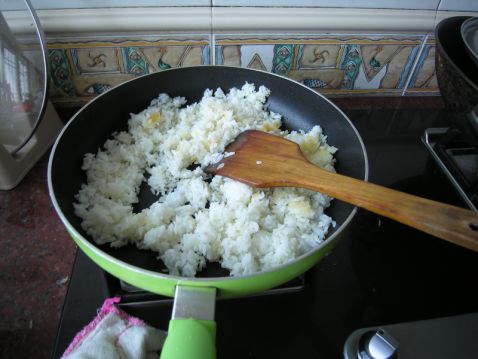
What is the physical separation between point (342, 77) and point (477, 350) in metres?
0.87

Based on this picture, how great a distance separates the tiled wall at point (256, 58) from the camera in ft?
3.51

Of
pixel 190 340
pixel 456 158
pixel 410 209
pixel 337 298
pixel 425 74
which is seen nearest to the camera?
pixel 190 340

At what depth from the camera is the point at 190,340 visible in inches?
19.9

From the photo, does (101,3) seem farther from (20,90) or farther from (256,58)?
(256,58)

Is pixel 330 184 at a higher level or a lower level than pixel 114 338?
higher

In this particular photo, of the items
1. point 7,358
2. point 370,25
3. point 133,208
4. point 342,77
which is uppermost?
point 370,25

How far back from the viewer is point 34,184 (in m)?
0.97

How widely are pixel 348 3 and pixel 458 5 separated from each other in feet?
1.22

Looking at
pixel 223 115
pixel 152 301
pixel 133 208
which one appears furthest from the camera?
pixel 223 115

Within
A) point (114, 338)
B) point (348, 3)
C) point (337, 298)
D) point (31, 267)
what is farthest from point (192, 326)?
point (348, 3)

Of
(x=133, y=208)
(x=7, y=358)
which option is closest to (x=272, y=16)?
(x=133, y=208)

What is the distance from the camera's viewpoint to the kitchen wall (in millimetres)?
1011

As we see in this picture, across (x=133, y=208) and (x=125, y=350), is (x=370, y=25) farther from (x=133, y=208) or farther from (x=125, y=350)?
(x=125, y=350)

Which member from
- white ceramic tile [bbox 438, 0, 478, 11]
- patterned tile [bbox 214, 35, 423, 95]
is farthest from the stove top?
white ceramic tile [bbox 438, 0, 478, 11]
